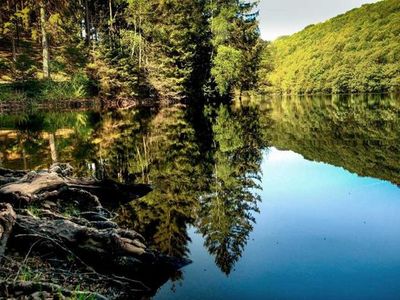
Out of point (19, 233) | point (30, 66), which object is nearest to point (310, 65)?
point (30, 66)

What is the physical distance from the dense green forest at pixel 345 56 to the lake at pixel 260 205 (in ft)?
162

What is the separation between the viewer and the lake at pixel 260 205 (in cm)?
598

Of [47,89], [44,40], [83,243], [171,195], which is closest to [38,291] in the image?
[83,243]

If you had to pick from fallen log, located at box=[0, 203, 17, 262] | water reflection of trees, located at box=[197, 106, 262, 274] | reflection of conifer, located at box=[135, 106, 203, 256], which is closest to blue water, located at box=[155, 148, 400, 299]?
water reflection of trees, located at box=[197, 106, 262, 274]

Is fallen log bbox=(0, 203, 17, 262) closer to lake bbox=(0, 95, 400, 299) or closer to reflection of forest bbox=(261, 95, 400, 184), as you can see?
lake bbox=(0, 95, 400, 299)

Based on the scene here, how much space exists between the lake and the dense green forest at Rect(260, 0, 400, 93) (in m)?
49.5

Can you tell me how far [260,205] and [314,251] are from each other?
2.92m

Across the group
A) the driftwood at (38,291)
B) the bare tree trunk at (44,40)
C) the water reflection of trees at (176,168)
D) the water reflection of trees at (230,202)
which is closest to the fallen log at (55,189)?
the water reflection of trees at (176,168)

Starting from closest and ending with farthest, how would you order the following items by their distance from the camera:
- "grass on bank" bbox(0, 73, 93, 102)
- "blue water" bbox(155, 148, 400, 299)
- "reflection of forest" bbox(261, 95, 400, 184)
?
"blue water" bbox(155, 148, 400, 299), "reflection of forest" bbox(261, 95, 400, 184), "grass on bank" bbox(0, 73, 93, 102)

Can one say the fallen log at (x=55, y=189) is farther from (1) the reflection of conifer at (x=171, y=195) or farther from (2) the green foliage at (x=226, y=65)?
(2) the green foliage at (x=226, y=65)

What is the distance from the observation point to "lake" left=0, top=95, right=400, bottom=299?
5984 millimetres

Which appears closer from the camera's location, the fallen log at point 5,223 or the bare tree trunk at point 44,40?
the fallen log at point 5,223

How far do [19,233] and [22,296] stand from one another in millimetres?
1796

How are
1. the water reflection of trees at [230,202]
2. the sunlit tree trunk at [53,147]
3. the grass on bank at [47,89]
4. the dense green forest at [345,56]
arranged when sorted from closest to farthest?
1. the water reflection of trees at [230,202]
2. the sunlit tree trunk at [53,147]
3. the grass on bank at [47,89]
4. the dense green forest at [345,56]
